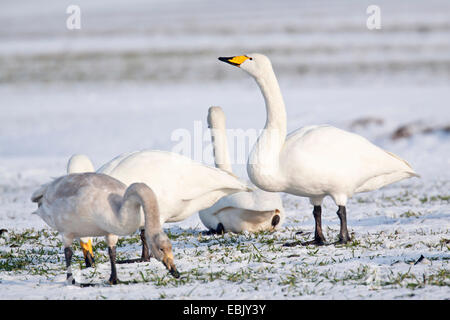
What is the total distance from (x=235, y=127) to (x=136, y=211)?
11.8m

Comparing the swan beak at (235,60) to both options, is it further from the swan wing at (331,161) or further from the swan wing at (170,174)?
the swan wing at (170,174)

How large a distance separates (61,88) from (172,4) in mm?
79286

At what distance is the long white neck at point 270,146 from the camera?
6473mm

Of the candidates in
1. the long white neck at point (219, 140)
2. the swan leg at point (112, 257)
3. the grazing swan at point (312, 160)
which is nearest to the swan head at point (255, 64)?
the grazing swan at point (312, 160)

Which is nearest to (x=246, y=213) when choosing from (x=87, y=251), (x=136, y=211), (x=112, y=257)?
(x=87, y=251)

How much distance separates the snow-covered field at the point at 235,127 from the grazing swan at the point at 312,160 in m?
0.49

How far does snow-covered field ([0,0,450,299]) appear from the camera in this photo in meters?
5.21

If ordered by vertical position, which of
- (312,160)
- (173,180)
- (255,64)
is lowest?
(173,180)

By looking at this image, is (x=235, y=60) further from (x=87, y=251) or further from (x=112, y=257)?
(x=112, y=257)

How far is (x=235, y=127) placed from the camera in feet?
54.5

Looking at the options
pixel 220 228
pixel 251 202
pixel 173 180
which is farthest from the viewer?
pixel 220 228

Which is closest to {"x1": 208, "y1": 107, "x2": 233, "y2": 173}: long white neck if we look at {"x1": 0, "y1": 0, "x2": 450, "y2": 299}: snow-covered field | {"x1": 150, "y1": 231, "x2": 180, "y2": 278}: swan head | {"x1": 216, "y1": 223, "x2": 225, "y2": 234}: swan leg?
{"x1": 216, "y1": 223, "x2": 225, "y2": 234}: swan leg
